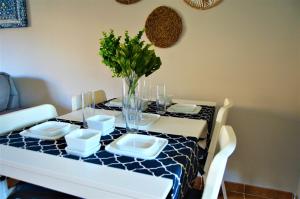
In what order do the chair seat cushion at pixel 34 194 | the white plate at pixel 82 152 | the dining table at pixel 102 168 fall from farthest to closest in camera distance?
1. the chair seat cushion at pixel 34 194
2. the white plate at pixel 82 152
3. the dining table at pixel 102 168

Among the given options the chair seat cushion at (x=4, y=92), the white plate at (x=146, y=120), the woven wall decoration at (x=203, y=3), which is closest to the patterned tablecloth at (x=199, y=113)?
the white plate at (x=146, y=120)

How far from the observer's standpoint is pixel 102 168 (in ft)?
2.88

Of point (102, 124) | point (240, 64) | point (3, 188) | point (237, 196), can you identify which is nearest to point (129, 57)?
point (102, 124)

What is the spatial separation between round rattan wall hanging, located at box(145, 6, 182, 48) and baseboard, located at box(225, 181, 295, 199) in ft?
4.44

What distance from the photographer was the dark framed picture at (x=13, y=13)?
2.70 meters

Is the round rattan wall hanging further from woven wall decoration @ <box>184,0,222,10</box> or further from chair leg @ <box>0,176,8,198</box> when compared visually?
chair leg @ <box>0,176,8,198</box>

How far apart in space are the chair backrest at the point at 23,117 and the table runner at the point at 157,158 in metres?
0.17

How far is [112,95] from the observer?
2469 mm

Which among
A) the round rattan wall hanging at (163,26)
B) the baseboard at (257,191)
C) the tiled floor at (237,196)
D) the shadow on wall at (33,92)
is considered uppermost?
the round rattan wall hanging at (163,26)

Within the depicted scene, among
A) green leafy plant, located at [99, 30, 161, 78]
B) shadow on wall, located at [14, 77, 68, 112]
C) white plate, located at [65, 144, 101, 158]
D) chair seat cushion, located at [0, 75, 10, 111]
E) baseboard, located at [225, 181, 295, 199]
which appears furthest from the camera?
shadow on wall, located at [14, 77, 68, 112]

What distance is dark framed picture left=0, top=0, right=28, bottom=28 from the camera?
270 centimetres

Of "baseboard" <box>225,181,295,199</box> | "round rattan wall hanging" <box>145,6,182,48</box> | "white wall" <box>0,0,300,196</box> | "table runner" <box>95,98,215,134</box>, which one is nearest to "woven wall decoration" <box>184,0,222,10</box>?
"white wall" <box>0,0,300,196</box>

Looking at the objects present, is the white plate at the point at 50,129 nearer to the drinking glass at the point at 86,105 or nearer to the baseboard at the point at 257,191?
the drinking glass at the point at 86,105

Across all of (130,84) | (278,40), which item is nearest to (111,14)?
(130,84)
